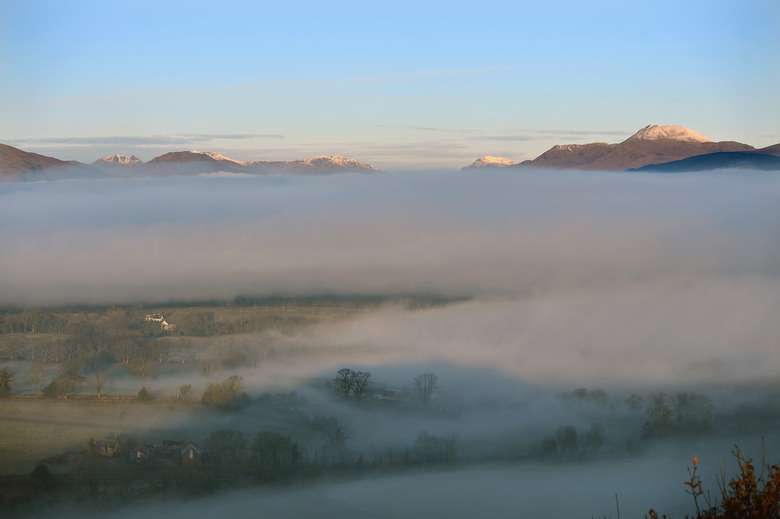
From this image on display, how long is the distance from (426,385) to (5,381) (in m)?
66.8

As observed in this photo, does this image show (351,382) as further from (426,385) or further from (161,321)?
(161,321)

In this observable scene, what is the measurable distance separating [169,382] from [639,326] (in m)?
109

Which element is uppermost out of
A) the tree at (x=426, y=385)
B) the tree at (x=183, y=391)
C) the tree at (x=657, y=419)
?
the tree at (x=183, y=391)

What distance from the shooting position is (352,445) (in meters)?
94.4

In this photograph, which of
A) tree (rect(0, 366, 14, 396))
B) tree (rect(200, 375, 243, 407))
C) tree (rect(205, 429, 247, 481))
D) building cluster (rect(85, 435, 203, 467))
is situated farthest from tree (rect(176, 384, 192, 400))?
tree (rect(0, 366, 14, 396))

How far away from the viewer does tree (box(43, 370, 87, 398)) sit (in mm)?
102625

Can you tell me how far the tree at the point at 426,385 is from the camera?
12324 cm

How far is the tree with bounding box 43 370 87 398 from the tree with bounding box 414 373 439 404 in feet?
174

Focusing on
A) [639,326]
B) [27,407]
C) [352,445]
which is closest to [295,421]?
[352,445]

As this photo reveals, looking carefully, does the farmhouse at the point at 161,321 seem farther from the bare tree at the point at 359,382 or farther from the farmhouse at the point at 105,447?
the farmhouse at the point at 105,447

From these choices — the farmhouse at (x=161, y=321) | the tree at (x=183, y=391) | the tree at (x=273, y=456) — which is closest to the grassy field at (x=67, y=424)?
the tree at (x=183, y=391)

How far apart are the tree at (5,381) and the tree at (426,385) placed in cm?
6241

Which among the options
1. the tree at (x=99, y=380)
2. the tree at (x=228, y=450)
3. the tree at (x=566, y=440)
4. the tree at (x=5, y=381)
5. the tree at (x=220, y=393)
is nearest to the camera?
the tree at (x=228, y=450)

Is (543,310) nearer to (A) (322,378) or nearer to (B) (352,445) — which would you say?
(A) (322,378)
